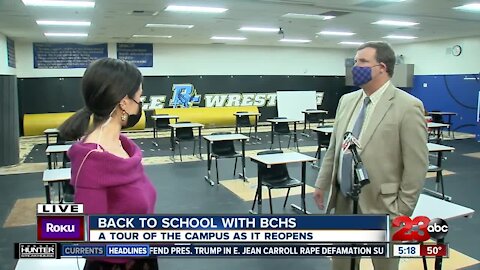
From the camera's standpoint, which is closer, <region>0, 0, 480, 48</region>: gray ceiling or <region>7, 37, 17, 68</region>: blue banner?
<region>0, 0, 480, 48</region>: gray ceiling

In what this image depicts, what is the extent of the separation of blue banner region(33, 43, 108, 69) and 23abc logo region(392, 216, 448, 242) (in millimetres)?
12480

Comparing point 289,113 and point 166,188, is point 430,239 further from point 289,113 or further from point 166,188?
point 289,113

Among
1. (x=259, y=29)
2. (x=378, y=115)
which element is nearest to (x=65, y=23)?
(x=259, y=29)

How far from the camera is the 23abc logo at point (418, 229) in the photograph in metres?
1.03

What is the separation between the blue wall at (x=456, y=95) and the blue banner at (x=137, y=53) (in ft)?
31.0

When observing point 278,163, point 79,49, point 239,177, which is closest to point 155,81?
point 79,49

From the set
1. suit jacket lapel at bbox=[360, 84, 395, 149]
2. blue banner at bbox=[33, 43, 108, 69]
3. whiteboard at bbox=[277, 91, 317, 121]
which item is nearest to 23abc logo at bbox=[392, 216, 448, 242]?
suit jacket lapel at bbox=[360, 84, 395, 149]

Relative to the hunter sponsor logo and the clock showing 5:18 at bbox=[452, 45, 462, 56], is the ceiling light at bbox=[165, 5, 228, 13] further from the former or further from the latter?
the clock showing 5:18 at bbox=[452, 45, 462, 56]

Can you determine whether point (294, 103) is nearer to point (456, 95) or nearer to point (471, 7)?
point (456, 95)

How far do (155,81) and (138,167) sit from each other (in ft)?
41.6

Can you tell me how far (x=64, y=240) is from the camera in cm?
98

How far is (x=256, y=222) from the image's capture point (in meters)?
0.98

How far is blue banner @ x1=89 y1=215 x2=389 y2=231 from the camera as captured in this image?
979 millimetres

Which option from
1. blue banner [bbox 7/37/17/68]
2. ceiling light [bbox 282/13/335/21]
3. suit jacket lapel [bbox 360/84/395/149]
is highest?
ceiling light [bbox 282/13/335/21]
